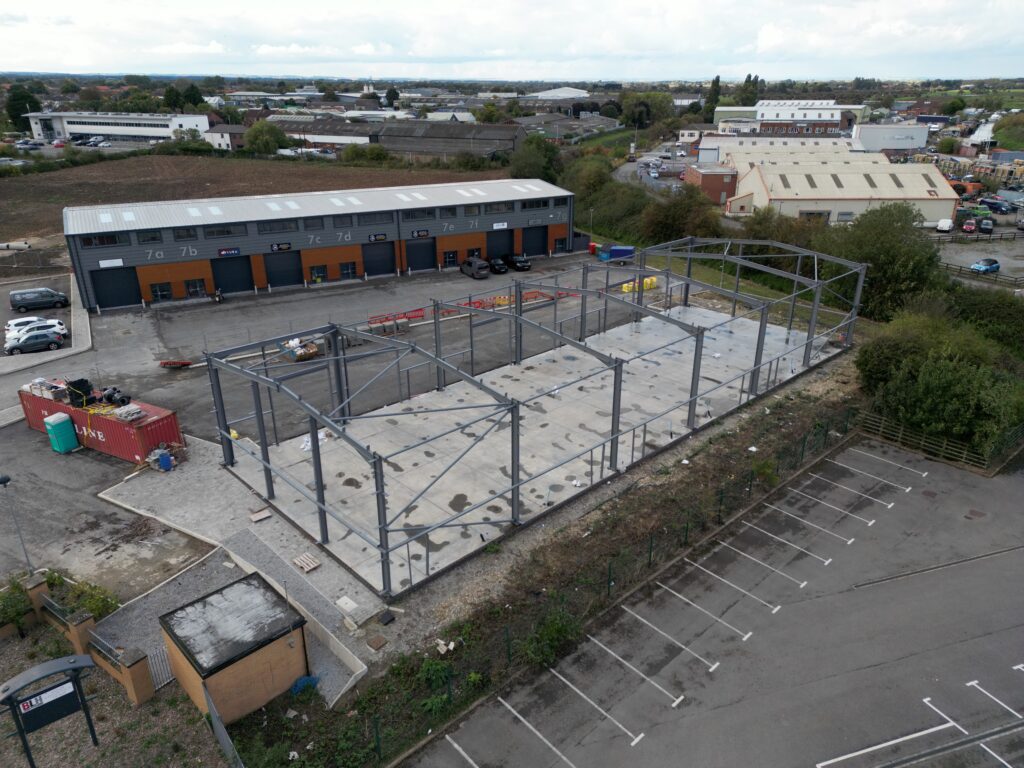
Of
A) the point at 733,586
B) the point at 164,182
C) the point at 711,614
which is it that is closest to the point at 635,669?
the point at 711,614

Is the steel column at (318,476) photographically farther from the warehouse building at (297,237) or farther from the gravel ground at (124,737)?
the warehouse building at (297,237)

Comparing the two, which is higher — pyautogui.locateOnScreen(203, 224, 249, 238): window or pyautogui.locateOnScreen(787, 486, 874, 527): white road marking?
pyautogui.locateOnScreen(203, 224, 249, 238): window

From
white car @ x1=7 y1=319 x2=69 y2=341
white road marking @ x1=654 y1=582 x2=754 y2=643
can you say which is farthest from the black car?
white road marking @ x1=654 y1=582 x2=754 y2=643

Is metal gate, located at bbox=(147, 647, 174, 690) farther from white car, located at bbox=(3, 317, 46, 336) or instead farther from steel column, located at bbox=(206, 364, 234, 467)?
white car, located at bbox=(3, 317, 46, 336)

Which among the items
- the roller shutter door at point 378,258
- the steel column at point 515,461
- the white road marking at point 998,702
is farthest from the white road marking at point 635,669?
the roller shutter door at point 378,258

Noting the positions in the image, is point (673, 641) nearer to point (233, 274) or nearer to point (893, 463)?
point (893, 463)

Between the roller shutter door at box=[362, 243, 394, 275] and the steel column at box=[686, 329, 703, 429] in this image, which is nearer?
the steel column at box=[686, 329, 703, 429]

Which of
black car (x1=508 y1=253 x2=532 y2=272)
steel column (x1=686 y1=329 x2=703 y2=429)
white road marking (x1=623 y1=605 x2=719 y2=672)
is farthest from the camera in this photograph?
black car (x1=508 y1=253 x2=532 y2=272)

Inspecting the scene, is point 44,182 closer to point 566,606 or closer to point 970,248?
point 566,606
